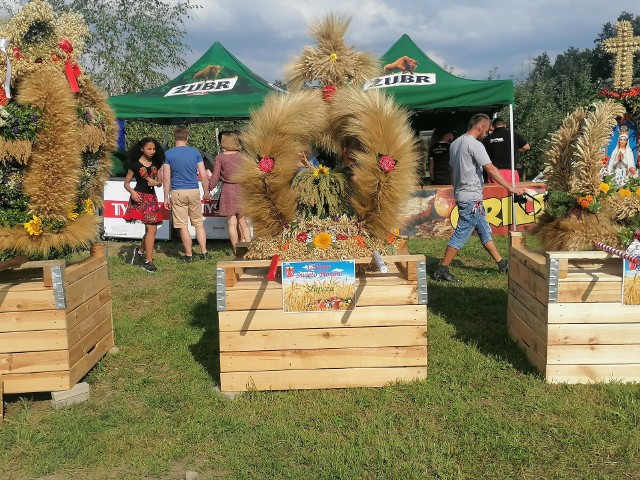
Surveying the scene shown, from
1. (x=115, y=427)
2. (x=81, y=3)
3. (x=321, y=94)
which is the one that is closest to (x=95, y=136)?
(x=321, y=94)

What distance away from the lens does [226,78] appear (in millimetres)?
9555

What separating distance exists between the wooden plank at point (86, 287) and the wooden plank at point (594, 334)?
3003mm

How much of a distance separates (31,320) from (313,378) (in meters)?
1.77

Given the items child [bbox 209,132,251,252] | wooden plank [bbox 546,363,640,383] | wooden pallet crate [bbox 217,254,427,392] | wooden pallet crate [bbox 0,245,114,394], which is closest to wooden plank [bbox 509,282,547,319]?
wooden plank [bbox 546,363,640,383]

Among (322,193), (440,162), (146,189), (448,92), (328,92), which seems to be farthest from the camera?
(440,162)

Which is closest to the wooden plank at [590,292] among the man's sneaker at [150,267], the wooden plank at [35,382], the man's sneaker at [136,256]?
the wooden plank at [35,382]

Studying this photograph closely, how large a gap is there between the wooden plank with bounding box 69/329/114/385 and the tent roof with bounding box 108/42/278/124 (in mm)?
5008

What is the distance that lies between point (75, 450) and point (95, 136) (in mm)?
2042

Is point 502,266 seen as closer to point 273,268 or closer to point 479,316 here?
point 479,316

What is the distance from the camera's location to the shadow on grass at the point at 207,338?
4.12 meters

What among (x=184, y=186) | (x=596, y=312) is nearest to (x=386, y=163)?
(x=596, y=312)

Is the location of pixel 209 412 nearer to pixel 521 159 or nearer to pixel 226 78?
pixel 226 78

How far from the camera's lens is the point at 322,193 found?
3676mm

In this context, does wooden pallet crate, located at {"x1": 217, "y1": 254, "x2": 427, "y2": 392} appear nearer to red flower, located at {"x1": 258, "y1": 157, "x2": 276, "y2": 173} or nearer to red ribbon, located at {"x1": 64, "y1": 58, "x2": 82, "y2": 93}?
red flower, located at {"x1": 258, "y1": 157, "x2": 276, "y2": 173}
